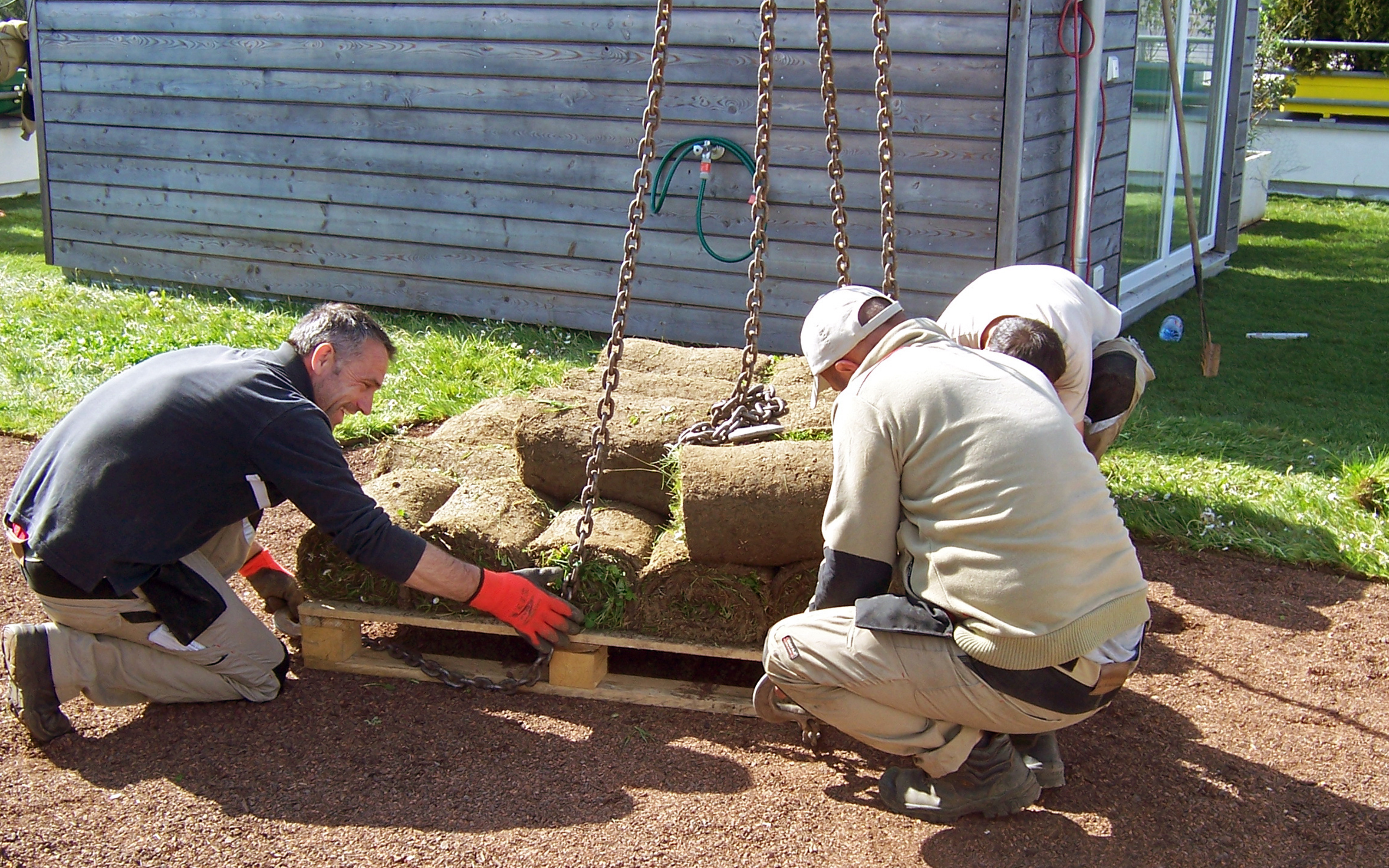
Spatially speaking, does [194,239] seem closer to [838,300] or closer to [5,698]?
[5,698]

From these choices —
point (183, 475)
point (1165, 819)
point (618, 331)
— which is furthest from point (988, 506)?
point (183, 475)

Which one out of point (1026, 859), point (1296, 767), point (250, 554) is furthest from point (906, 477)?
point (250, 554)

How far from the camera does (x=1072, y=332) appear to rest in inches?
162

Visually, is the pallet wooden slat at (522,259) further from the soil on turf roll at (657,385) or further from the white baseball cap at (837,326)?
the white baseball cap at (837,326)

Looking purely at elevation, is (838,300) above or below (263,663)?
above

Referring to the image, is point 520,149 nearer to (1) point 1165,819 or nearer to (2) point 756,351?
(2) point 756,351

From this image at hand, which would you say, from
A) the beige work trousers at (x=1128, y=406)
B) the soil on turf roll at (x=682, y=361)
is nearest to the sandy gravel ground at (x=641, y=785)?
the beige work trousers at (x=1128, y=406)

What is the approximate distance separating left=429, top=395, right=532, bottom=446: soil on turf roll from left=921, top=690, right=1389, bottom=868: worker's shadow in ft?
8.20

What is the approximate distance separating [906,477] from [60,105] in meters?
9.89

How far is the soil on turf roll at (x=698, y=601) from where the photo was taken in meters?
3.72

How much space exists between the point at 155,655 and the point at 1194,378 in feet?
21.5

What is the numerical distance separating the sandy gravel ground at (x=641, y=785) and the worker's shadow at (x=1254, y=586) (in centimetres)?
36

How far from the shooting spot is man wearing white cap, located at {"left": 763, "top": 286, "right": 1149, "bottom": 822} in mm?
2840

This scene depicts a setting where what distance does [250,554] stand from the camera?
429cm
